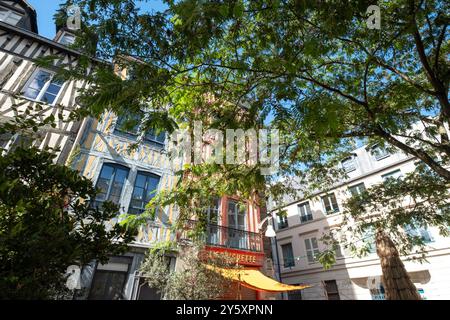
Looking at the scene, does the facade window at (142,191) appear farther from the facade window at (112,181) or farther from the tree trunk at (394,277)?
the tree trunk at (394,277)

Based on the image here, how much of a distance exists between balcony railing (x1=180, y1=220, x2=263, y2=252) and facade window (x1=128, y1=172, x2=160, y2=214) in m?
2.04

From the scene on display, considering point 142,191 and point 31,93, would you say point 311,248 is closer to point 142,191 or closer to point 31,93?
point 142,191

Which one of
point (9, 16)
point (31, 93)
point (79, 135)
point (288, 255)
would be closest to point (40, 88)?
point (31, 93)

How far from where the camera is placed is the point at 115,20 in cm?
264

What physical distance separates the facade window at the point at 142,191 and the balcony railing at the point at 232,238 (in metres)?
2.04

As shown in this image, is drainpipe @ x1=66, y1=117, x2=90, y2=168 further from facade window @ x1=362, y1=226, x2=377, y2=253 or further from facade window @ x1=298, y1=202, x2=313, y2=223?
facade window @ x1=298, y1=202, x2=313, y2=223

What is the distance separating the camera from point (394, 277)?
12.6 feet

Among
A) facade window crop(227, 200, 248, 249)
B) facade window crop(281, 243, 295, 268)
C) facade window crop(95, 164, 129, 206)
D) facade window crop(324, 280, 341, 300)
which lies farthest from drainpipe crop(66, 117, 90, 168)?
facade window crop(281, 243, 295, 268)

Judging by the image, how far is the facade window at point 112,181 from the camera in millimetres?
8477

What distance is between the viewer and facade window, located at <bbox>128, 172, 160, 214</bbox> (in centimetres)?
879

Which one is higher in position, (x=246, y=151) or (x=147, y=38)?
(x=147, y=38)
